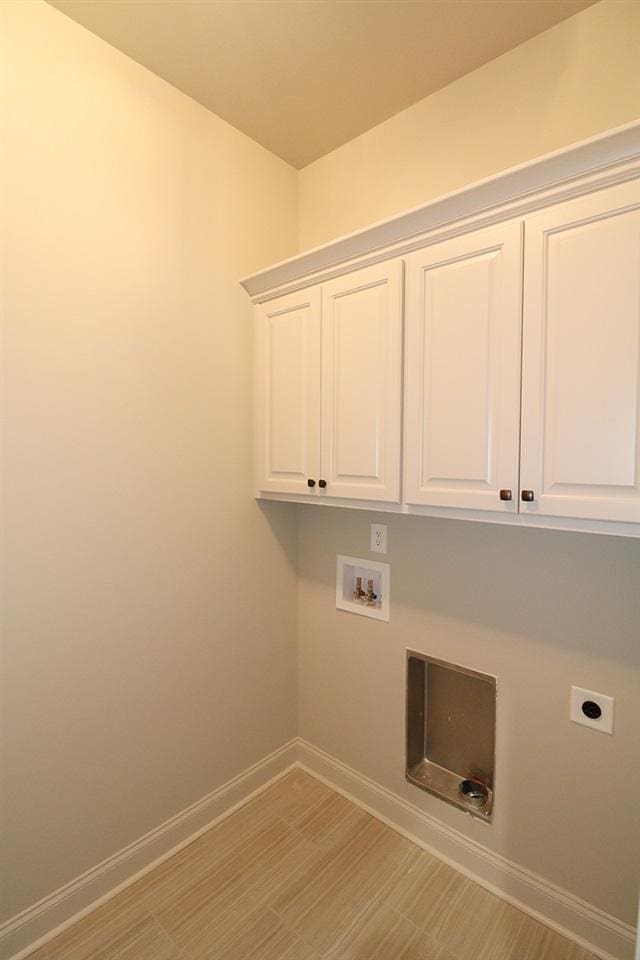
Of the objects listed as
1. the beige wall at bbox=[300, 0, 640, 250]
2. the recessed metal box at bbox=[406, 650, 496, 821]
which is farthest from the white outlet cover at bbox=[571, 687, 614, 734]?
the beige wall at bbox=[300, 0, 640, 250]

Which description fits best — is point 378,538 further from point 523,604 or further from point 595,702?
point 595,702

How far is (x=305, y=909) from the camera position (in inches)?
59.2

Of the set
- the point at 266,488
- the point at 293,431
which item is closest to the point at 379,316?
the point at 293,431

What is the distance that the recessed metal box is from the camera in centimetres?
165

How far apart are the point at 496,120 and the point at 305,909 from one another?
2.72m

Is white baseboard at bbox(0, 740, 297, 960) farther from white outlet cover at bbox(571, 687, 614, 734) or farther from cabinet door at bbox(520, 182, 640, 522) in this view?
cabinet door at bbox(520, 182, 640, 522)

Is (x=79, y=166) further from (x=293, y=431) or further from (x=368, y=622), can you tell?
(x=368, y=622)

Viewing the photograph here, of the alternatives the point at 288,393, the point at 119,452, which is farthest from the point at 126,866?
the point at 288,393

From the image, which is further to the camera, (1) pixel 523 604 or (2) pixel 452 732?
(2) pixel 452 732

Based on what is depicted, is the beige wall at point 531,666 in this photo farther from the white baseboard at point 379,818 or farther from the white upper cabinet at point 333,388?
the white upper cabinet at point 333,388

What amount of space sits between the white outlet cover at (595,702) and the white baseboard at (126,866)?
1368 mm

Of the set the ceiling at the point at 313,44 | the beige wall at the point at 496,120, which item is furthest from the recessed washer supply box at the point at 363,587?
the ceiling at the point at 313,44

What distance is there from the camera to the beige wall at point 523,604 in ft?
4.31

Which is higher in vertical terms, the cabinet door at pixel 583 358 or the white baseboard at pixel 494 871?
the cabinet door at pixel 583 358
